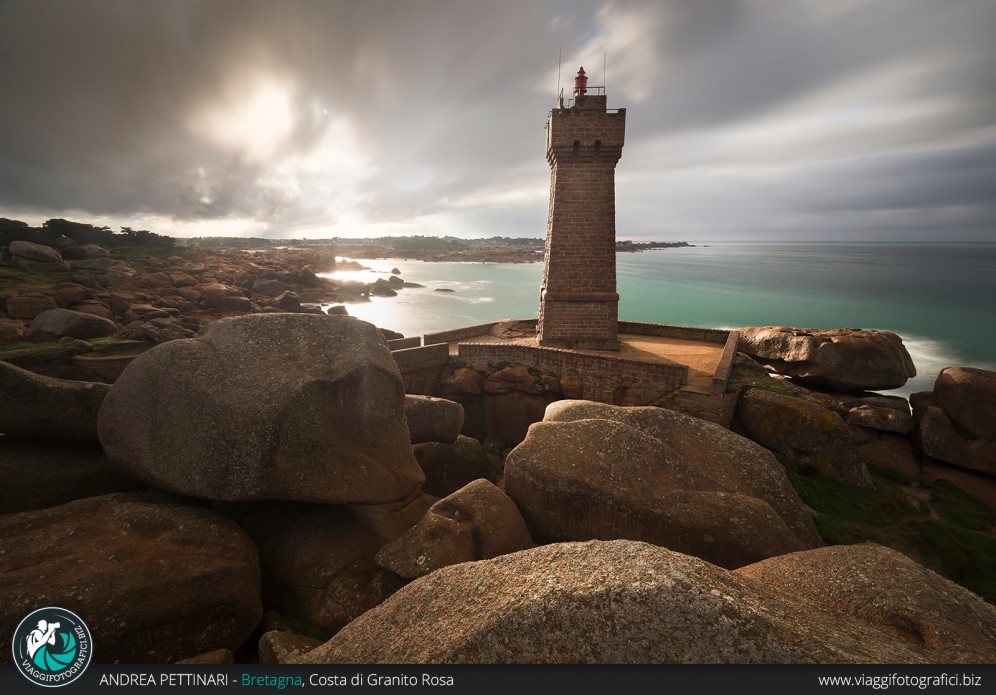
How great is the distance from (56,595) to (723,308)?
2232 inches

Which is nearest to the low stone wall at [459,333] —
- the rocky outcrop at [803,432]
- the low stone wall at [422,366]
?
the low stone wall at [422,366]

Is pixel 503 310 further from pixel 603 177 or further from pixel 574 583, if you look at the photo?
pixel 574 583

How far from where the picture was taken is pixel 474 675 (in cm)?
238

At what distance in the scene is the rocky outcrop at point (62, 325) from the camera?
45.7 feet

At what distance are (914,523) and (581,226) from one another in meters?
10.00

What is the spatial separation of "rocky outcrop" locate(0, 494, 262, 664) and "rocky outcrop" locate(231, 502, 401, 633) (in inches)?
20.9

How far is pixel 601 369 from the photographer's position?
1066 cm

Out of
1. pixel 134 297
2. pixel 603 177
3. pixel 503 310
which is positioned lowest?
pixel 503 310

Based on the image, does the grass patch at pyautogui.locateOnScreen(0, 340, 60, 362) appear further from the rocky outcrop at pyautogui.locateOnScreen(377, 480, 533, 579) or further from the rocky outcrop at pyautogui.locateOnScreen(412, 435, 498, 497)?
the rocky outcrop at pyautogui.locateOnScreen(377, 480, 533, 579)

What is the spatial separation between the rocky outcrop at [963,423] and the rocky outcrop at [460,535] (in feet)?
33.8

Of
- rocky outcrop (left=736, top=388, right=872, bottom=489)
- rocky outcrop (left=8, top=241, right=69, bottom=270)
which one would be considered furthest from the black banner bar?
rocky outcrop (left=8, top=241, right=69, bottom=270)

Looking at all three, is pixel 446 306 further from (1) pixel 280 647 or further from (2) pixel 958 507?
(1) pixel 280 647

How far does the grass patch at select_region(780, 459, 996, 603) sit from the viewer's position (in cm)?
632

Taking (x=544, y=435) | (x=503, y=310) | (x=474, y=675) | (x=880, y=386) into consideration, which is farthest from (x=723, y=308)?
(x=474, y=675)
